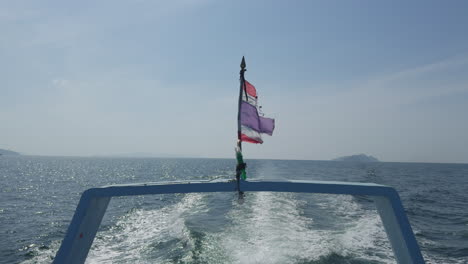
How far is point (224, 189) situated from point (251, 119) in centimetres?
214

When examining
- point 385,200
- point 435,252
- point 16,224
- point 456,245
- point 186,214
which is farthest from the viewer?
point 186,214

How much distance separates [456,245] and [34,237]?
26153mm

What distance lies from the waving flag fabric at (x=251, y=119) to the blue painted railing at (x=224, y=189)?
1.43 m

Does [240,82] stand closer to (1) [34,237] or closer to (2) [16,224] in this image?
(1) [34,237]

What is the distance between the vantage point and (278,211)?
21.5 metres

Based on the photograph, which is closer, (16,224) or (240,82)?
(240,82)

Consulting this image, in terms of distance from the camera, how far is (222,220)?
1920 centimetres

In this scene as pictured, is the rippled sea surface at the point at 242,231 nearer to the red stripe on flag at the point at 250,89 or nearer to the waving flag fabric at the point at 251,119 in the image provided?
the waving flag fabric at the point at 251,119

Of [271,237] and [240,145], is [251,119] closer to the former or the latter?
[240,145]

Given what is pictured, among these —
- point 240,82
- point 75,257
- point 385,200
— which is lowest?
point 75,257

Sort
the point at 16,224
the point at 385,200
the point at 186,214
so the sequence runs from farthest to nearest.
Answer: the point at 186,214
the point at 16,224
the point at 385,200

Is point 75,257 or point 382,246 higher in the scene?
point 75,257

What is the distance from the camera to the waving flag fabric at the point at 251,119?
7.29m

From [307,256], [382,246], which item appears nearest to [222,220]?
[307,256]
